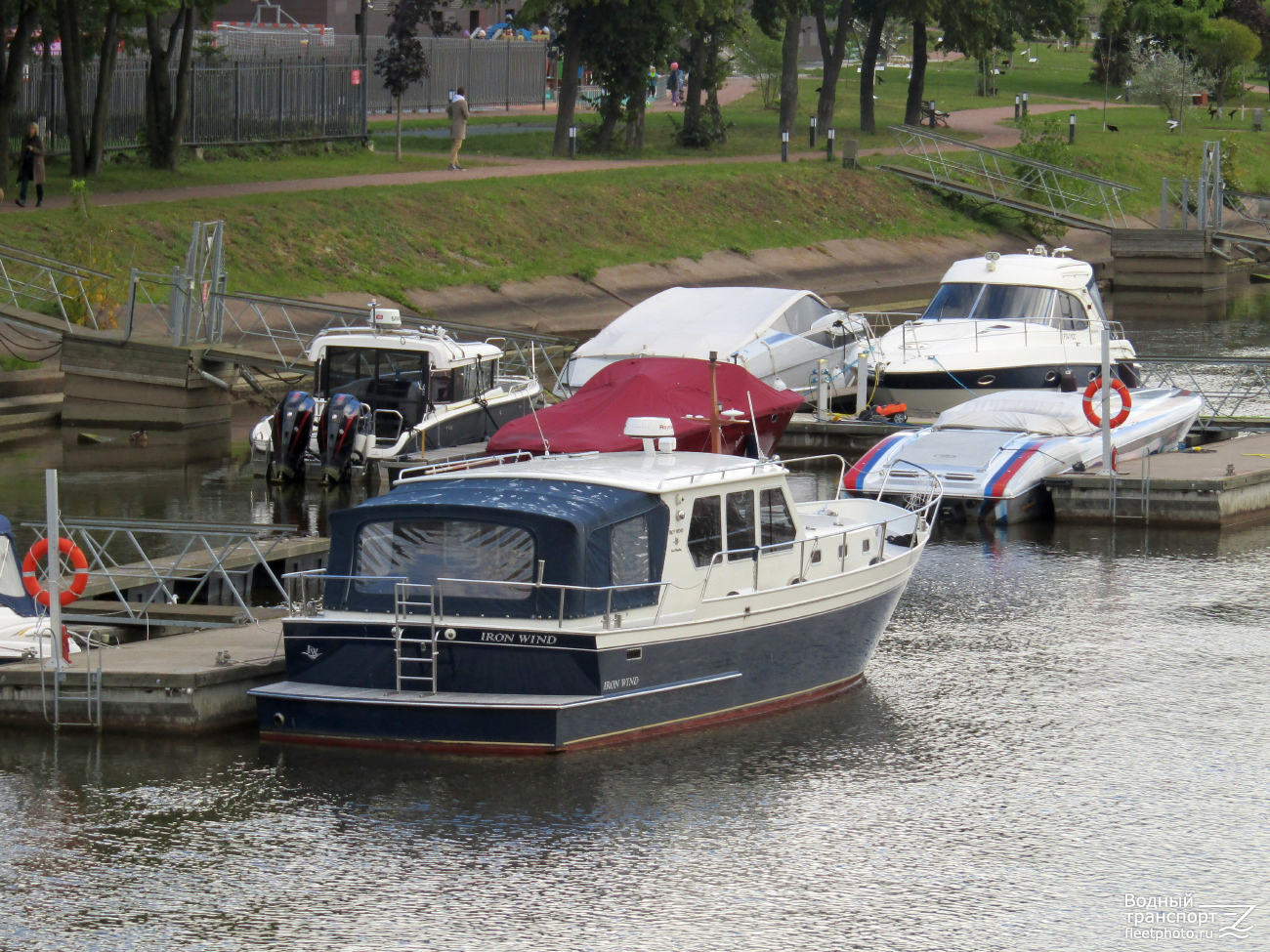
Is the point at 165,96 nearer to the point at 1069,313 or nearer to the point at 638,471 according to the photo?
the point at 1069,313

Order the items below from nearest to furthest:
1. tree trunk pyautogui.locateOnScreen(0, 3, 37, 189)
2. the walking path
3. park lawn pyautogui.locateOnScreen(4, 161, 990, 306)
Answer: park lawn pyautogui.locateOnScreen(4, 161, 990, 306)
tree trunk pyautogui.locateOnScreen(0, 3, 37, 189)
the walking path

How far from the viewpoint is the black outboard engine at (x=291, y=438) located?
84.4 ft

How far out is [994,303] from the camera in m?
32.7

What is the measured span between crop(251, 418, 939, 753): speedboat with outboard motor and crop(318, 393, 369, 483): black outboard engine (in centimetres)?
1028

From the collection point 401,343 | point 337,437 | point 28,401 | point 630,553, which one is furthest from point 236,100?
point 630,553

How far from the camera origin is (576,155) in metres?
56.3

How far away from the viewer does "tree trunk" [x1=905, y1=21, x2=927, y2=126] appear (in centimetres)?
6862

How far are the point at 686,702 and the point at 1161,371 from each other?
80.7 ft

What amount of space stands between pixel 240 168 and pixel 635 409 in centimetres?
2677

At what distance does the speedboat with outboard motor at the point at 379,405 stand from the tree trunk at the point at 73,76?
1588cm

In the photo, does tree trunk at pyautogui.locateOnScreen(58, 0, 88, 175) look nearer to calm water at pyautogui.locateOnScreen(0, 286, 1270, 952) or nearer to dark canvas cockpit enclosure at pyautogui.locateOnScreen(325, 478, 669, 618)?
dark canvas cockpit enclosure at pyautogui.locateOnScreen(325, 478, 669, 618)

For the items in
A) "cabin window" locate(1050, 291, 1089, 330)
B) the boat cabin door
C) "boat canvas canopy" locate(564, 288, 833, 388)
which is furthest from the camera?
"cabin window" locate(1050, 291, 1089, 330)

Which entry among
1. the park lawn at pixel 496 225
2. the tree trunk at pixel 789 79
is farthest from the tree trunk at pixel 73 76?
the tree trunk at pixel 789 79

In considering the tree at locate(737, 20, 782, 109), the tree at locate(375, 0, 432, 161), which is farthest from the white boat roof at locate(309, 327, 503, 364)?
the tree at locate(737, 20, 782, 109)
